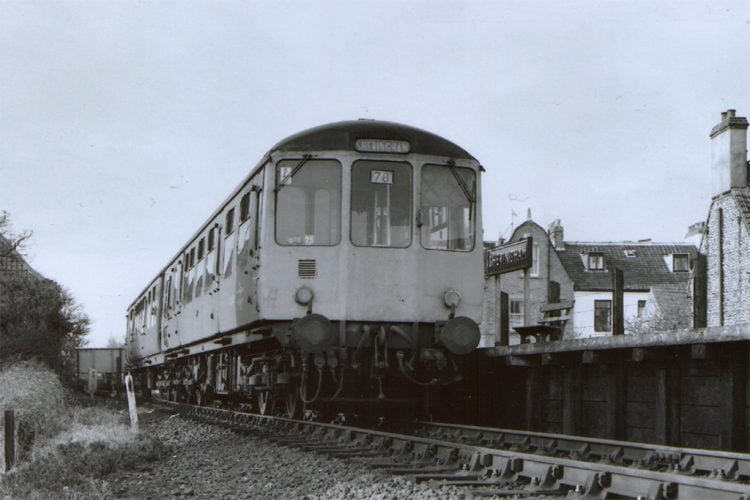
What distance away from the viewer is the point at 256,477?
24.7ft

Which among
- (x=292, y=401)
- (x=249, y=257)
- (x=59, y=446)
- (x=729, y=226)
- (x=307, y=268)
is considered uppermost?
(x=729, y=226)

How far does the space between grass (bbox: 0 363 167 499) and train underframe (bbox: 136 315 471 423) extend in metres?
1.64

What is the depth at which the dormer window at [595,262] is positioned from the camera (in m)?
49.0

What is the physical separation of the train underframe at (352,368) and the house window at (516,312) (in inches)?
1340

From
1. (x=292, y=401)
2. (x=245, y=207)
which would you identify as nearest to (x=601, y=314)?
(x=292, y=401)

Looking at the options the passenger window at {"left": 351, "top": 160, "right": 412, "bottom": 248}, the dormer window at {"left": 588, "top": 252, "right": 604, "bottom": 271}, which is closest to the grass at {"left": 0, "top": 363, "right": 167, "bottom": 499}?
the passenger window at {"left": 351, "top": 160, "right": 412, "bottom": 248}

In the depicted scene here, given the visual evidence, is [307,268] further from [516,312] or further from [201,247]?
[516,312]

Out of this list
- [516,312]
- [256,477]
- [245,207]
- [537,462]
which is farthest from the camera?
[516,312]

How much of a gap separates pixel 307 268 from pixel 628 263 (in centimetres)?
4214

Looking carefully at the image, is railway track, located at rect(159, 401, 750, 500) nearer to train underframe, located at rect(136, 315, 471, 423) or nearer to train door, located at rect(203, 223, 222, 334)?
train underframe, located at rect(136, 315, 471, 423)

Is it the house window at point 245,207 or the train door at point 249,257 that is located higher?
the house window at point 245,207

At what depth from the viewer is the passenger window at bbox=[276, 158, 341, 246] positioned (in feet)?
33.5

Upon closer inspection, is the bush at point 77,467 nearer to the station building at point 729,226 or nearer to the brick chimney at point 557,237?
the station building at point 729,226

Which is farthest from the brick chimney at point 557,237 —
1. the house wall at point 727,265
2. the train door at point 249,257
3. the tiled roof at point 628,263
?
the train door at point 249,257
